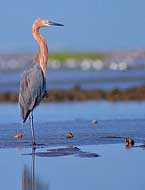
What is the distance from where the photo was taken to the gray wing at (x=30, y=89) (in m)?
13.5

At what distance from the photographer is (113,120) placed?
15758 millimetres

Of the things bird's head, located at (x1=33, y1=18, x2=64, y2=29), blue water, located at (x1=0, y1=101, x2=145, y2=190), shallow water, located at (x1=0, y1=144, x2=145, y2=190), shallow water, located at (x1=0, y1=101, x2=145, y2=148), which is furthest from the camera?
bird's head, located at (x1=33, y1=18, x2=64, y2=29)

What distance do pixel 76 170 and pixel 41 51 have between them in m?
4.46

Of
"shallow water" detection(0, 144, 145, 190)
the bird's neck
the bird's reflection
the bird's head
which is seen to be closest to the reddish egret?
the bird's neck

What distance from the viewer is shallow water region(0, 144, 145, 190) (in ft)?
31.1

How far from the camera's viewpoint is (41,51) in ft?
47.3

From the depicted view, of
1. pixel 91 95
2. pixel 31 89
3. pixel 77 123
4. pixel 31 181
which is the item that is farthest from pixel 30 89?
pixel 91 95

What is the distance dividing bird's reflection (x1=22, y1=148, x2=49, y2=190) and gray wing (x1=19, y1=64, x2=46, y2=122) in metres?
2.85

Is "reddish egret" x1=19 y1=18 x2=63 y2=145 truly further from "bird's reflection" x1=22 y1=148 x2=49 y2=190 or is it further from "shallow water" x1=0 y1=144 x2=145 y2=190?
"bird's reflection" x1=22 y1=148 x2=49 y2=190

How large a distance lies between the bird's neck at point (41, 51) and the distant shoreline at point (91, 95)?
21.5 ft

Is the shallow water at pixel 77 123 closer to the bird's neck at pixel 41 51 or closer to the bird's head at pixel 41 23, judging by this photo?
the bird's neck at pixel 41 51

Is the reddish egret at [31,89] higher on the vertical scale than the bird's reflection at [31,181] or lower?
higher

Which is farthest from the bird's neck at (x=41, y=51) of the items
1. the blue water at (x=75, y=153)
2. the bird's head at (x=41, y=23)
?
the blue water at (x=75, y=153)

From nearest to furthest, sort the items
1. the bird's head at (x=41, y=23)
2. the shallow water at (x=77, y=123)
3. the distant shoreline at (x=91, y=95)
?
the shallow water at (x=77, y=123) → the bird's head at (x=41, y=23) → the distant shoreline at (x=91, y=95)
